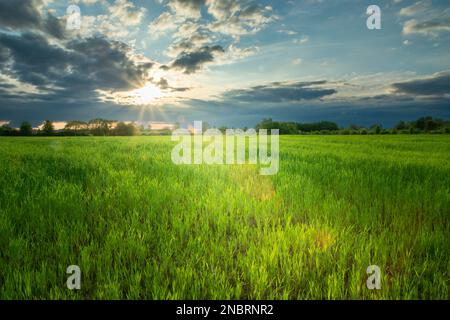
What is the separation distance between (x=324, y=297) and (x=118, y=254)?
5.18ft

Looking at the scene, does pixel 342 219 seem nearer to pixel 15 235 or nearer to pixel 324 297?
pixel 324 297

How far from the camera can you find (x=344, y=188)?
169 inches

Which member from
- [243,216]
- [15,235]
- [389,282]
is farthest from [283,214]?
[15,235]

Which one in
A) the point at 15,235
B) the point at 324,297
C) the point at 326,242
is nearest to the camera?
the point at 324,297

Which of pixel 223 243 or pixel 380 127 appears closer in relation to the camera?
pixel 223 243

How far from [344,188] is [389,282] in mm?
2463

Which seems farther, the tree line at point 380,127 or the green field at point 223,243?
the tree line at point 380,127

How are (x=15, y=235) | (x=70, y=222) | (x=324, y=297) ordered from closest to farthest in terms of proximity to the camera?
(x=324, y=297), (x=15, y=235), (x=70, y=222)

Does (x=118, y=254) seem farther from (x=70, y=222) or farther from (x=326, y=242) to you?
(x=326, y=242)

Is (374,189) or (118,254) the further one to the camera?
(374,189)

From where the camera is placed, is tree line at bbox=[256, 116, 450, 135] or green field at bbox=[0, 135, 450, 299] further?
tree line at bbox=[256, 116, 450, 135]
